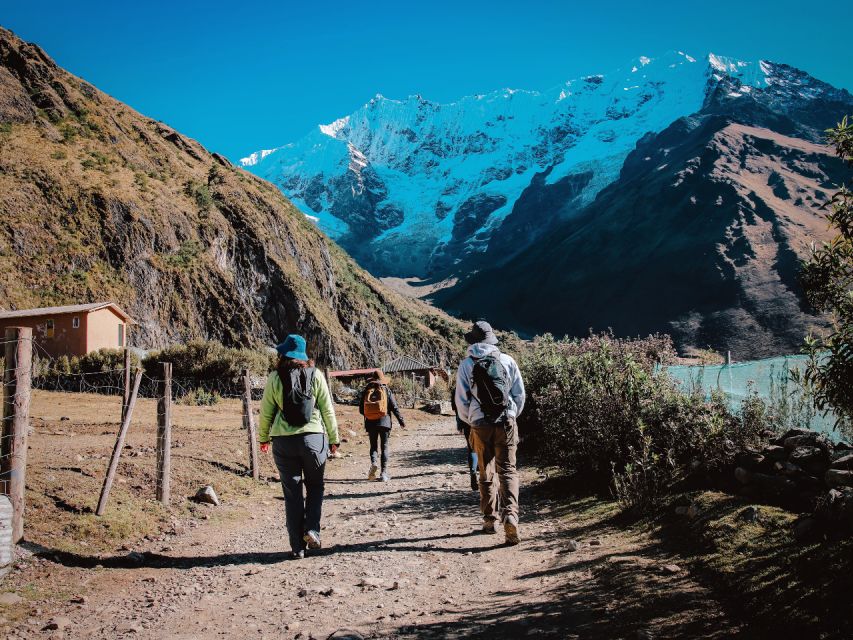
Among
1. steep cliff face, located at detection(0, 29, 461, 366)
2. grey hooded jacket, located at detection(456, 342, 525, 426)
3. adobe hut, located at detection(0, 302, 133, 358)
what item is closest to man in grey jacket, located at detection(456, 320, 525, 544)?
grey hooded jacket, located at detection(456, 342, 525, 426)

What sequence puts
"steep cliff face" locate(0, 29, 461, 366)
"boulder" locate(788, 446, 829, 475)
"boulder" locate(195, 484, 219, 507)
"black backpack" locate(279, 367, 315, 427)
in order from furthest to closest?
"steep cliff face" locate(0, 29, 461, 366), "boulder" locate(195, 484, 219, 507), "black backpack" locate(279, 367, 315, 427), "boulder" locate(788, 446, 829, 475)

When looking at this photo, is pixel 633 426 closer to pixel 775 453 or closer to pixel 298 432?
pixel 775 453

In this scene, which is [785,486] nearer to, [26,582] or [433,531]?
[433,531]

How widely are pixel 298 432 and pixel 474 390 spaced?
6.06 feet

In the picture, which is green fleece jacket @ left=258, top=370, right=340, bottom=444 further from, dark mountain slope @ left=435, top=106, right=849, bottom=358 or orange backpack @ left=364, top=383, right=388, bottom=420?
dark mountain slope @ left=435, top=106, right=849, bottom=358

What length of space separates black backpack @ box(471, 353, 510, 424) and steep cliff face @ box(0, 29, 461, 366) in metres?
38.3

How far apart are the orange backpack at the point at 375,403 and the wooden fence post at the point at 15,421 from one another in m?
5.67

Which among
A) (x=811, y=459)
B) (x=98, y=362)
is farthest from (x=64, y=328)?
(x=811, y=459)

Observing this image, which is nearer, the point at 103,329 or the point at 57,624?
the point at 57,624

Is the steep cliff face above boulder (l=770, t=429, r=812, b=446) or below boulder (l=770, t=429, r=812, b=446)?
above

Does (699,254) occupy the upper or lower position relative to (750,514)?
upper

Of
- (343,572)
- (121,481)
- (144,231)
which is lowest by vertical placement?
(343,572)

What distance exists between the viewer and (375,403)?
35.6 feet

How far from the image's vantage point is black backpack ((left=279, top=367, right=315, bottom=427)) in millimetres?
5824
